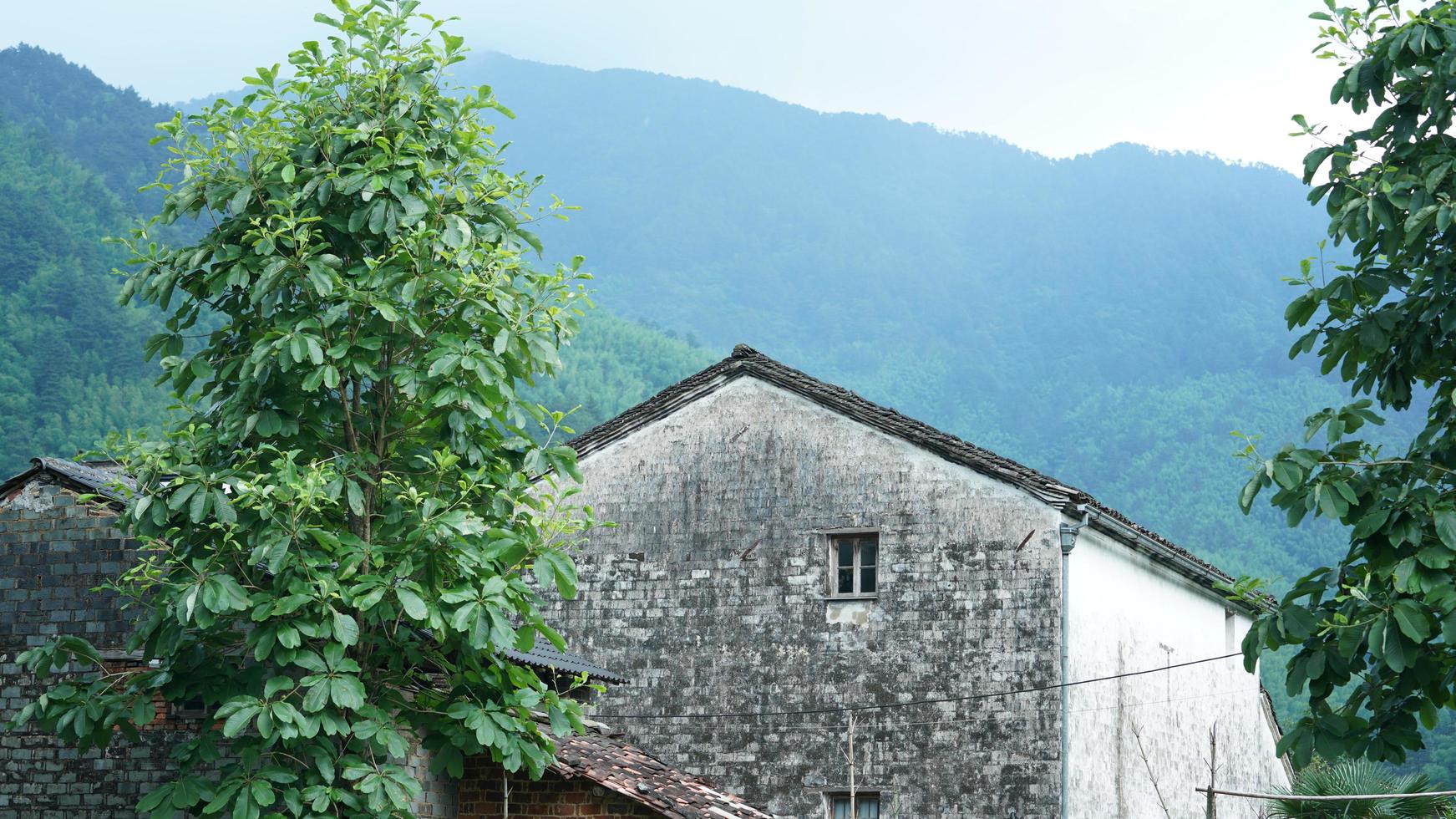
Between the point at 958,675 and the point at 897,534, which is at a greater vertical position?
the point at 897,534

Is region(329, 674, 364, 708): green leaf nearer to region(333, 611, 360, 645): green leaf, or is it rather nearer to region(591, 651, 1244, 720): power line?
region(333, 611, 360, 645): green leaf

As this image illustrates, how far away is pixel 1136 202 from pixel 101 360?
116396mm

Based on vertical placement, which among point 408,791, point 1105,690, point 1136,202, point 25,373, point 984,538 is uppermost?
point 1136,202

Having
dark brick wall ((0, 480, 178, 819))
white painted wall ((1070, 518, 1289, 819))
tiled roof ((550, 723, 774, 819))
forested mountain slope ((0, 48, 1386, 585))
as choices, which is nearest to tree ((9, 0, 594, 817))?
dark brick wall ((0, 480, 178, 819))

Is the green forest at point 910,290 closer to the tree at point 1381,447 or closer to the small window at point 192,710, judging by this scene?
the small window at point 192,710

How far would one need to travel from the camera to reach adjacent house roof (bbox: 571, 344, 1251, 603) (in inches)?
819

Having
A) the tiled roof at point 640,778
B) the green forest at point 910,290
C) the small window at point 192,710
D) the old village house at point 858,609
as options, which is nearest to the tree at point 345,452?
the small window at point 192,710

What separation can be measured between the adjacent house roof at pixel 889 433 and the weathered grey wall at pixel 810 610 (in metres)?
0.16

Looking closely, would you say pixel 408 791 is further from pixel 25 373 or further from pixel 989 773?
pixel 25 373

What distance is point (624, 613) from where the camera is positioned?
74.6 ft

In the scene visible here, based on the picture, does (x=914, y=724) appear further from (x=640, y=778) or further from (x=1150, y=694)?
(x=640, y=778)

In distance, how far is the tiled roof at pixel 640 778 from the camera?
15023 mm

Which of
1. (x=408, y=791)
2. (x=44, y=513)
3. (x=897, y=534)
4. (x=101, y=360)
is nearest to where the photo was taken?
(x=408, y=791)

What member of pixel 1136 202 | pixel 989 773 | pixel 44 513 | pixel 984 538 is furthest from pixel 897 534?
pixel 1136 202
